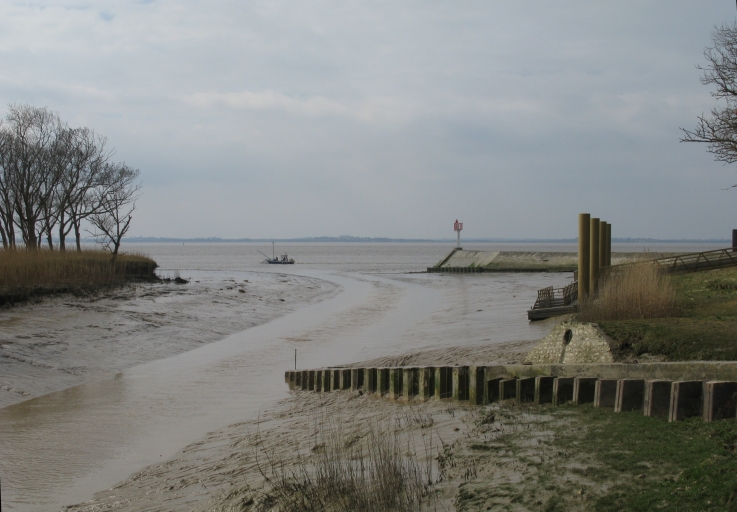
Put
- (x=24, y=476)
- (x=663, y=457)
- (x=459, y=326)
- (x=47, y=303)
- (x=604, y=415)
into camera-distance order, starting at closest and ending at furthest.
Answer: (x=663, y=457) < (x=604, y=415) < (x=24, y=476) < (x=459, y=326) < (x=47, y=303)

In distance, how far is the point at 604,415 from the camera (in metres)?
7.14

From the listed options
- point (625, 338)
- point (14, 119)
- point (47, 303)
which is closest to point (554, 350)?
point (625, 338)

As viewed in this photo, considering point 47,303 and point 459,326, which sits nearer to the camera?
point 459,326

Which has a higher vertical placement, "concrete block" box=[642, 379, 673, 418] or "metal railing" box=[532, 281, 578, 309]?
"concrete block" box=[642, 379, 673, 418]

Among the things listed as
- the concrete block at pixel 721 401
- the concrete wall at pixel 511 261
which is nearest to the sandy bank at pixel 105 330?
the concrete block at pixel 721 401

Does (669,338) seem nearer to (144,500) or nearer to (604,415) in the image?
(604,415)

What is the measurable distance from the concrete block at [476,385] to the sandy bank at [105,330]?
29.4 ft

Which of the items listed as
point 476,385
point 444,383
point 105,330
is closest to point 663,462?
point 476,385

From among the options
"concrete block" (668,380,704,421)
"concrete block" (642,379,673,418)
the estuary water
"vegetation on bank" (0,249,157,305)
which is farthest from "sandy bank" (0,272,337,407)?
"concrete block" (668,380,704,421)

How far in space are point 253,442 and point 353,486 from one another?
11.5 feet

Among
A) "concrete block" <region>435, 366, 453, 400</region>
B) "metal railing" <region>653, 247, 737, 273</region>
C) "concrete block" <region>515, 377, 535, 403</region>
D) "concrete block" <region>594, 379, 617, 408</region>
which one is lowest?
"concrete block" <region>435, 366, 453, 400</region>

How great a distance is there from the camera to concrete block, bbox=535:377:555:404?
843cm

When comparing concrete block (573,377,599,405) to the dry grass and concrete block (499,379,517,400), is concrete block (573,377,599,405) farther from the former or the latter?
the dry grass

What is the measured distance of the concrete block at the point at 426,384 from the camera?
409 inches
